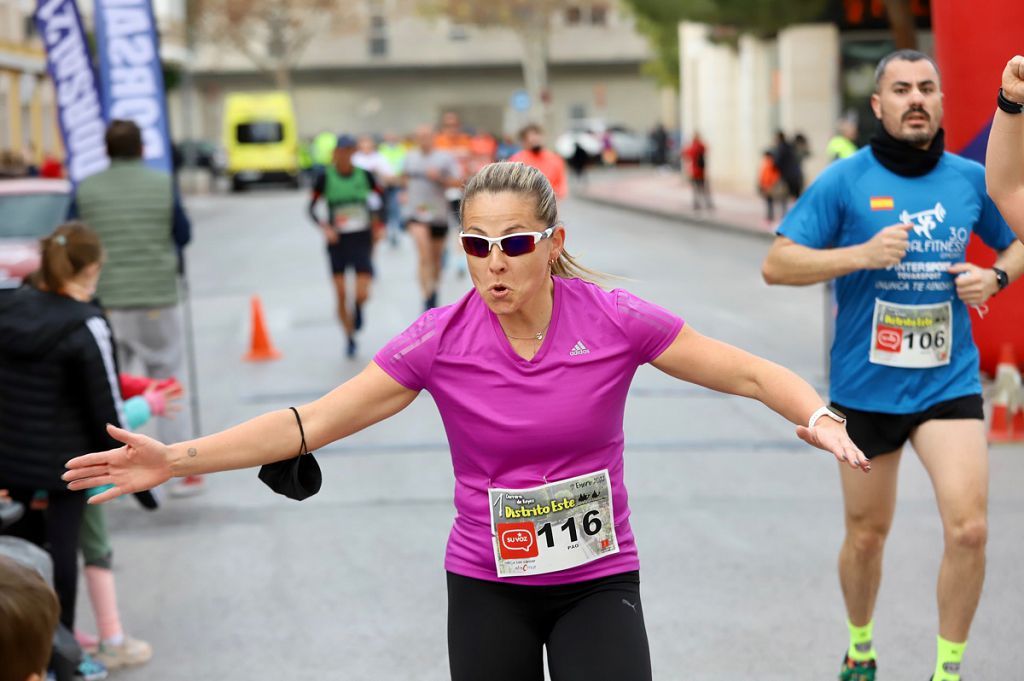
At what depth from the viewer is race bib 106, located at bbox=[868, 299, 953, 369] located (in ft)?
16.4

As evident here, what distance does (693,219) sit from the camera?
31953 millimetres

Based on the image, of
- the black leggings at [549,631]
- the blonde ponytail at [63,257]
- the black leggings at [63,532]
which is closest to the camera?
the black leggings at [549,631]

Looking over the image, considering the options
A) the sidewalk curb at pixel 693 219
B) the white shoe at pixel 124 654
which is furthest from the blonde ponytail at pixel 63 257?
the sidewalk curb at pixel 693 219

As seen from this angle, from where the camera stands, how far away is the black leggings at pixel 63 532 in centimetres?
547

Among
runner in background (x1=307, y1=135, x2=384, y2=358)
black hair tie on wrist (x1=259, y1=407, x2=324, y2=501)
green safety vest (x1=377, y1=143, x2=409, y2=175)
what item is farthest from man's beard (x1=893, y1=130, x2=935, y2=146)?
green safety vest (x1=377, y1=143, x2=409, y2=175)

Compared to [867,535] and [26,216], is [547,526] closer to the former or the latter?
[867,535]

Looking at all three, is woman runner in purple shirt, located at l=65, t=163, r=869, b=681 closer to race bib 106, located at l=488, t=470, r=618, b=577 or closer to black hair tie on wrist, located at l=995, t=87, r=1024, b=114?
race bib 106, located at l=488, t=470, r=618, b=577

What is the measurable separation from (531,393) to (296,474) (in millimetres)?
569

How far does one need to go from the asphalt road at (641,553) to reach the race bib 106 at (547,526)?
7.23 feet

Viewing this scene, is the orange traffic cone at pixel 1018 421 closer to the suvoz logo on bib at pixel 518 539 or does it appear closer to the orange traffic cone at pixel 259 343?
the orange traffic cone at pixel 259 343

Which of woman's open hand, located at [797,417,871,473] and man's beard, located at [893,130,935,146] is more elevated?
man's beard, located at [893,130,935,146]

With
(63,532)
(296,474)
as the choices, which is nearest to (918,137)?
(296,474)

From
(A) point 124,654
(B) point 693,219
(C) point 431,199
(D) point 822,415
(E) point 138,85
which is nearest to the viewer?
(D) point 822,415

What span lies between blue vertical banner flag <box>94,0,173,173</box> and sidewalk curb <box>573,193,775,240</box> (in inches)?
650
